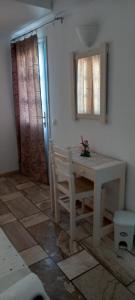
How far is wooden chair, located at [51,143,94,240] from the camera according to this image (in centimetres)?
204

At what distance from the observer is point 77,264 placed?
6.07 feet

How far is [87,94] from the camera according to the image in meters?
2.41

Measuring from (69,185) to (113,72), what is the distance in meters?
1.11

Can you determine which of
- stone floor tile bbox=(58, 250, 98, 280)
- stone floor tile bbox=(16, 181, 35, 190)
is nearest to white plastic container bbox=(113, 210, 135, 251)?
stone floor tile bbox=(58, 250, 98, 280)

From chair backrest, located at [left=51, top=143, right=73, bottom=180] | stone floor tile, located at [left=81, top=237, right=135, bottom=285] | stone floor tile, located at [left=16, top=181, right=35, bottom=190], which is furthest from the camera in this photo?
stone floor tile, located at [left=16, top=181, right=35, bottom=190]

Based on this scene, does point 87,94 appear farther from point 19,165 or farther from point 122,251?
point 19,165

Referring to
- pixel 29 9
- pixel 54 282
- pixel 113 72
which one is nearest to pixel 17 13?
pixel 29 9

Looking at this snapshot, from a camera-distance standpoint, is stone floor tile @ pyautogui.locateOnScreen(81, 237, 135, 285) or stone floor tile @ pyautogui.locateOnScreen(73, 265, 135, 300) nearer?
stone floor tile @ pyautogui.locateOnScreen(73, 265, 135, 300)

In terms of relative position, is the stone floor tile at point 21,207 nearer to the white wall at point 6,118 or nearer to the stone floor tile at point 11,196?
the stone floor tile at point 11,196

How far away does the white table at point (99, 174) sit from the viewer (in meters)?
1.95

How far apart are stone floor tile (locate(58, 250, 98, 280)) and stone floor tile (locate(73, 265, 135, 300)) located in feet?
0.16

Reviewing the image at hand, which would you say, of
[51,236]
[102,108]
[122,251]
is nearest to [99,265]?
[122,251]

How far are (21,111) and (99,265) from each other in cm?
252

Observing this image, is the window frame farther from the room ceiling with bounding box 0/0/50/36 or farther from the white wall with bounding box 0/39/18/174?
the white wall with bounding box 0/39/18/174
